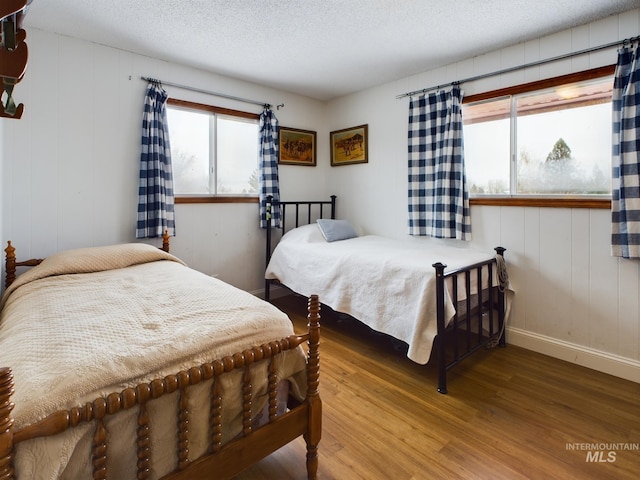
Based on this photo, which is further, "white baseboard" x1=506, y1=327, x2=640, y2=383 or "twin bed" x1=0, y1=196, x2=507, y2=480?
"white baseboard" x1=506, y1=327, x2=640, y2=383

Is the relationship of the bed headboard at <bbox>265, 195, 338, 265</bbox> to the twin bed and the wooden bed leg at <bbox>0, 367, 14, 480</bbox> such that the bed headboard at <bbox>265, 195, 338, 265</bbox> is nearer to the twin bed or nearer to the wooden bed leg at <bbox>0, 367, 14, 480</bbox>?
the twin bed

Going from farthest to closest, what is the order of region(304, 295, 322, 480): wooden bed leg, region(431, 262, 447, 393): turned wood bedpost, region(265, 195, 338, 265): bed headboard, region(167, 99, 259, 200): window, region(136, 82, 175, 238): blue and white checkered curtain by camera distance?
region(265, 195, 338, 265): bed headboard
region(167, 99, 259, 200): window
region(136, 82, 175, 238): blue and white checkered curtain
region(431, 262, 447, 393): turned wood bedpost
region(304, 295, 322, 480): wooden bed leg

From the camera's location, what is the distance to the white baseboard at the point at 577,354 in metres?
2.28

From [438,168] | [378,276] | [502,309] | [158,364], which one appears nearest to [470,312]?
[502,309]

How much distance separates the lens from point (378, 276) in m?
2.48

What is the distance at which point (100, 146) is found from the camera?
2.79 m

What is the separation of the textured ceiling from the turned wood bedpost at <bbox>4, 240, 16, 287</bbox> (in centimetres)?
157

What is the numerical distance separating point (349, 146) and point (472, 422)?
3.10 metres

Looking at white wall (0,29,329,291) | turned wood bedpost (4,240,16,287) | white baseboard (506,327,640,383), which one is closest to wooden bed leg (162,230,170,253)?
white wall (0,29,329,291)

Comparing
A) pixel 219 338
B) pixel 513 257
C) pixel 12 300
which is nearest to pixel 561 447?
pixel 513 257

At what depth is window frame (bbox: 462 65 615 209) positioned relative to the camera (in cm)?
235

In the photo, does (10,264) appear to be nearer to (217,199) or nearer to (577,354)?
(217,199)

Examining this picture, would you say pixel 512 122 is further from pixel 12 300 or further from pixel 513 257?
pixel 12 300

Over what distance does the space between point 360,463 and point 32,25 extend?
347 cm
